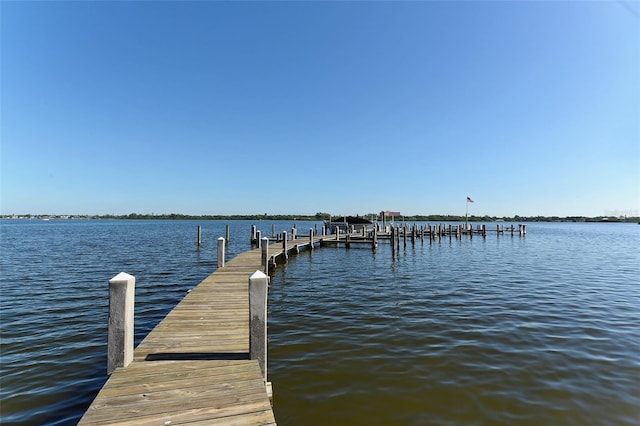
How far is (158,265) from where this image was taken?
1977 centimetres

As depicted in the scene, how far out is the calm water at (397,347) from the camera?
5176mm

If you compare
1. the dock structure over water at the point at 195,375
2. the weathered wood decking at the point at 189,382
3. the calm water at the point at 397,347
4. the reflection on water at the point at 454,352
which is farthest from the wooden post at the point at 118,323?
the reflection on water at the point at 454,352

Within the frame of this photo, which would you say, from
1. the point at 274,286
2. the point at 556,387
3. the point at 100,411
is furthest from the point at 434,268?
the point at 100,411

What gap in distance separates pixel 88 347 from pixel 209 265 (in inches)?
522

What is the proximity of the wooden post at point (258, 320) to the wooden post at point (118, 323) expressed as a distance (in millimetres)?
1761

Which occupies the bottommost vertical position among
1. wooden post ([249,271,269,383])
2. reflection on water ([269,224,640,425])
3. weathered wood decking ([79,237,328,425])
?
reflection on water ([269,224,640,425])

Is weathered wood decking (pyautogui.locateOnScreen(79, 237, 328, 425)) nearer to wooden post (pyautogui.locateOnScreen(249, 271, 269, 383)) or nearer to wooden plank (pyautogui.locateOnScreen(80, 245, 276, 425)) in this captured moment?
wooden plank (pyautogui.locateOnScreen(80, 245, 276, 425))

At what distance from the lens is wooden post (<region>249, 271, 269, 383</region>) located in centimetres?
502

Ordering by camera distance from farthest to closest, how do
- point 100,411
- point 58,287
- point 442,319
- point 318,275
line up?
point 318,275 < point 58,287 < point 442,319 < point 100,411

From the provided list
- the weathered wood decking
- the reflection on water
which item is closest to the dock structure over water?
the weathered wood decking

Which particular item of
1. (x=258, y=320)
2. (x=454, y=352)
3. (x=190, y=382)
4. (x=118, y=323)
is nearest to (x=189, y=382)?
(x=190, y=382)

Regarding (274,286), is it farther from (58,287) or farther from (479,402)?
(479,402)

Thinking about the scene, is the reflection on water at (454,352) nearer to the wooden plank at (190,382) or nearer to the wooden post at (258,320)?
the wooden post at (258,320)

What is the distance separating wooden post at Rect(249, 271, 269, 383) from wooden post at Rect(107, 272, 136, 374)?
1.76m
